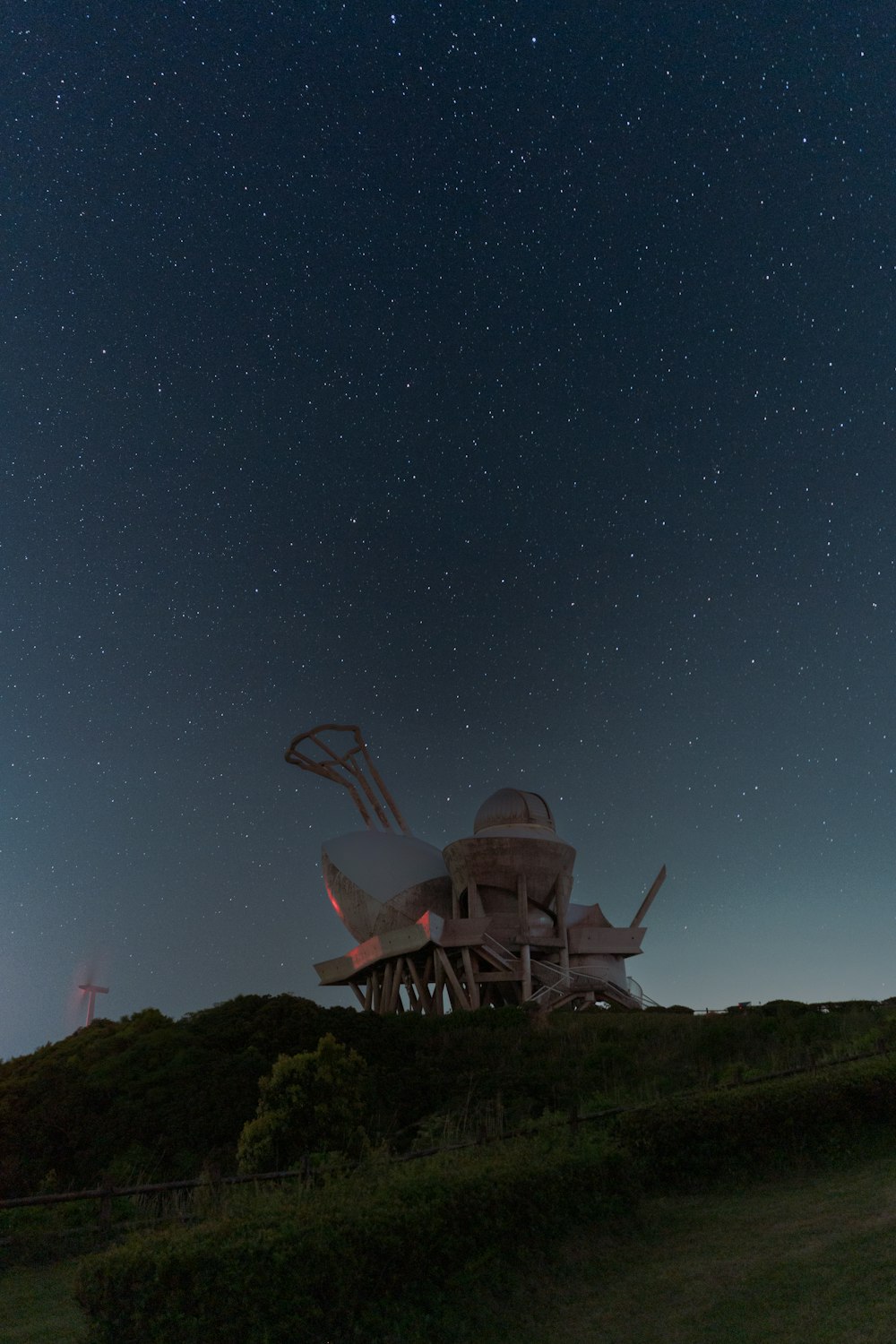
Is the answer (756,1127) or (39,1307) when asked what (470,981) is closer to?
(756,1127)

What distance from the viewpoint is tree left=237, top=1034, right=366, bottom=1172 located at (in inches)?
589

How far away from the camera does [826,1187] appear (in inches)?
452

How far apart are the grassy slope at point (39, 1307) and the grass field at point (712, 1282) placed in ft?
0.08

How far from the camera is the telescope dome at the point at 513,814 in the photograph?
46.3 m

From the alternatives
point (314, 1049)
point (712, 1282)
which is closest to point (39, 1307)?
point (712, 1282)

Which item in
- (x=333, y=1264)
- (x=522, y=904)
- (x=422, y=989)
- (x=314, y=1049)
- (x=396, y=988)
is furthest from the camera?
(x=396, y=988)

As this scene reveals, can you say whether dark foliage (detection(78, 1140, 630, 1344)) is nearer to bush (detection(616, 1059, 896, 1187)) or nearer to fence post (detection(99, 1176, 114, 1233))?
fence post (detection(99, 1176, 114, 1233))

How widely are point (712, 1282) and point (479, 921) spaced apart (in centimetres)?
3214

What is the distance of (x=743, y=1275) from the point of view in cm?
858

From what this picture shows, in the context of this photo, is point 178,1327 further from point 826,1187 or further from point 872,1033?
point 872,1033

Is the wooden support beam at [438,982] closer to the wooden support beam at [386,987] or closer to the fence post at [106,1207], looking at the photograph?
the wooden support beam at [386,987]

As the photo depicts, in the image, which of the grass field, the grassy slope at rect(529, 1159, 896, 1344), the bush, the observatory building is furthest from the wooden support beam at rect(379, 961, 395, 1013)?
the grassy slope at rect(529, 1159, 896, 1344)

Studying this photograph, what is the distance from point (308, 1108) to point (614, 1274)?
24.6 feet

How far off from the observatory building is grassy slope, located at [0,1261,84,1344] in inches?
1065
